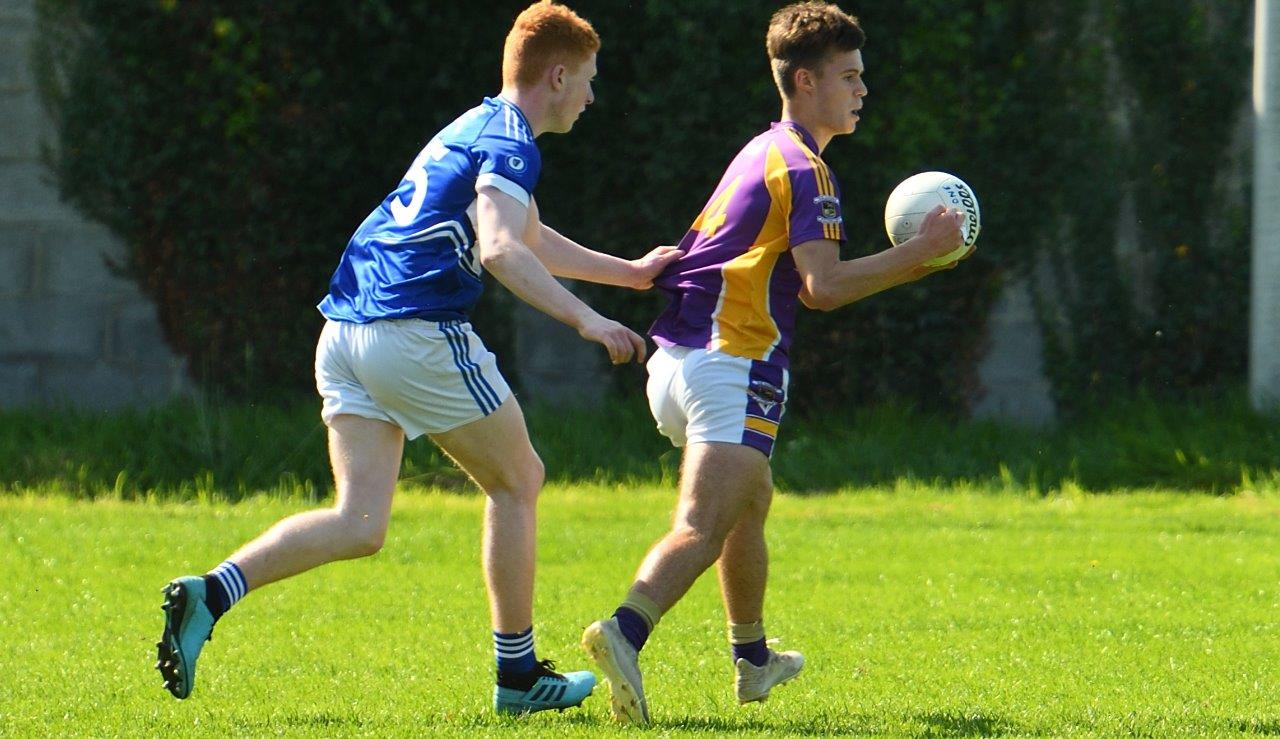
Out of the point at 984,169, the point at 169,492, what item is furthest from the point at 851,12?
the point at 169,492

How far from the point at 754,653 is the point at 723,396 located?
0.78 meters

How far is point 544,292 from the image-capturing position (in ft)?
14.8

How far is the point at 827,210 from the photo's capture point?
4.82 metres

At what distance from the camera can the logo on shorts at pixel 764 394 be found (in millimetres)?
4863

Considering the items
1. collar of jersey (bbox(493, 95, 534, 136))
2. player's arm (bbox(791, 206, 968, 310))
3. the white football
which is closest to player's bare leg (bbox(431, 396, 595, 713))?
collar of jersey (bbox(493, 95, 534, 136))

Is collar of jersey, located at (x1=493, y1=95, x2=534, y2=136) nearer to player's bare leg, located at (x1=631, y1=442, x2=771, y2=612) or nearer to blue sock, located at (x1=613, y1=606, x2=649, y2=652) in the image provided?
player's bare leg, located at (x1=631, y1=442, x2=771, y2=612)

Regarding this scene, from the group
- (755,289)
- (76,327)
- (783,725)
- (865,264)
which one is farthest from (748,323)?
(76,327)

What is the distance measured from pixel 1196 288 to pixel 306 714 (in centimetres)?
792

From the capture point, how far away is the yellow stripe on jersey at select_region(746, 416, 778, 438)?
191 inches

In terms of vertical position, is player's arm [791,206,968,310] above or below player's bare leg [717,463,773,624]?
above

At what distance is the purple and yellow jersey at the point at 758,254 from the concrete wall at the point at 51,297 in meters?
7.39

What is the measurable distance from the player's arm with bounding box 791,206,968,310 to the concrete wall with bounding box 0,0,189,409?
770 centimetres

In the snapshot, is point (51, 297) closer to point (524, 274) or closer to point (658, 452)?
point (658, 452)

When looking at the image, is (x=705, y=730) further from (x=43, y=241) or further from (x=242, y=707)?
(x=43, y=241)
